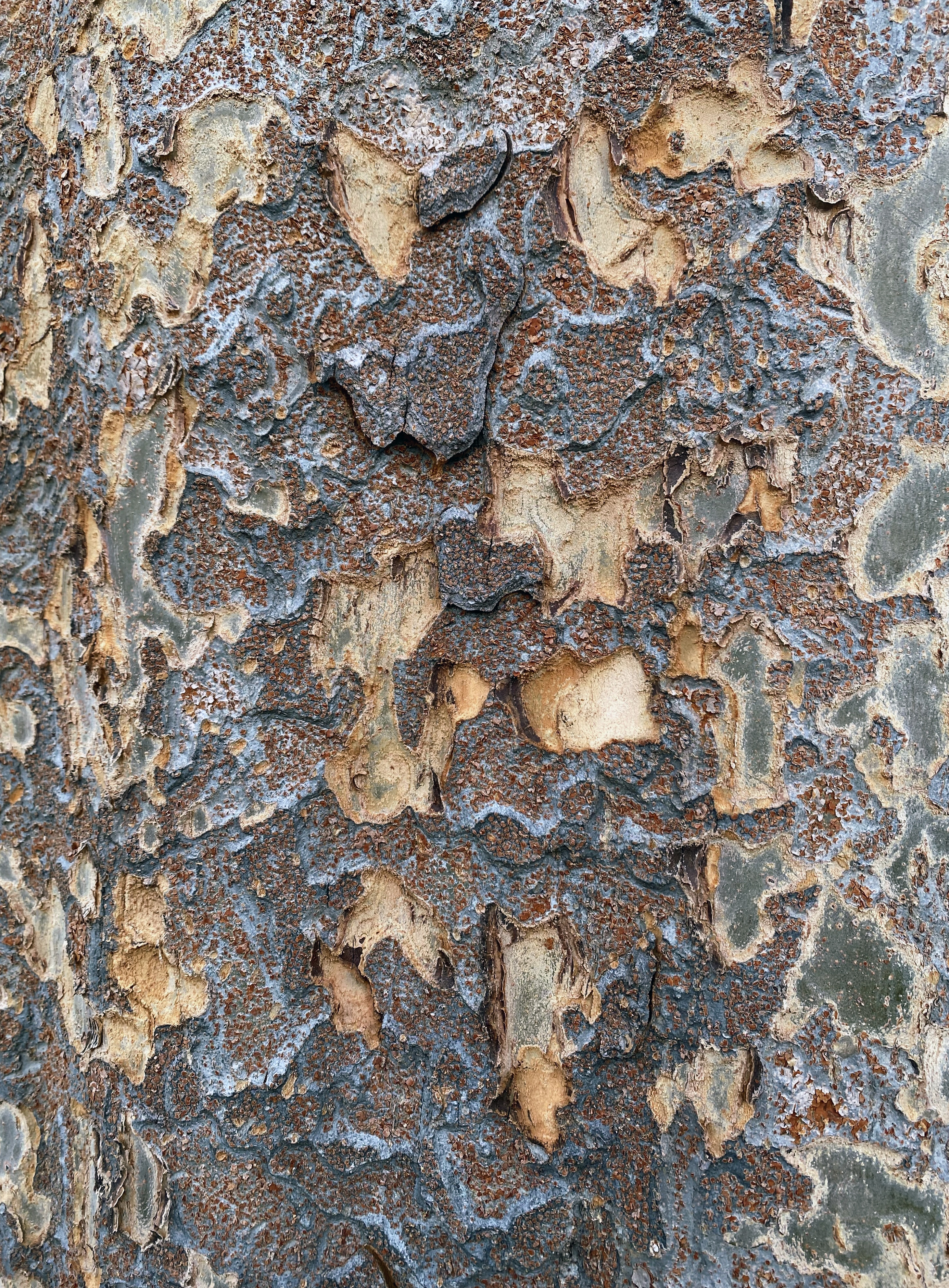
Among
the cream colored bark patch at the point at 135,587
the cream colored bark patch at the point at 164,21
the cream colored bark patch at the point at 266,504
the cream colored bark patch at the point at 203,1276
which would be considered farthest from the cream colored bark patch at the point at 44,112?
the cream colored bark patch at the point at 203,1276

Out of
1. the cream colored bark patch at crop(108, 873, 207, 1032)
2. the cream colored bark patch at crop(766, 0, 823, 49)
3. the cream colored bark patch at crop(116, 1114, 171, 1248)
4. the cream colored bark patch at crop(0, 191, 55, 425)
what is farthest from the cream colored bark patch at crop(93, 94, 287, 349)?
the cream colored bark patch at crop(116, 1114, 171, 1248)

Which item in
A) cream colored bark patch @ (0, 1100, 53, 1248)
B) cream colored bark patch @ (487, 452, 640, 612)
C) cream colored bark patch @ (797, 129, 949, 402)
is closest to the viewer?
cream colored bark patch @ (797, 129, 949, 402)

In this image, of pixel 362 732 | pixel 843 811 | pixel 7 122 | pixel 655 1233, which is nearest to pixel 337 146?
pixel 7 122

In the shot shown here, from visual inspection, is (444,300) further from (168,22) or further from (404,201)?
(168,22)

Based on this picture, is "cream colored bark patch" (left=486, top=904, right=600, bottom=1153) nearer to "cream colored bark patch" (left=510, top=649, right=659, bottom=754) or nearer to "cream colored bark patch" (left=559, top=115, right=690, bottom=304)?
"cream colored bark patch" (left=510, top=649, right=659, bottom=754)

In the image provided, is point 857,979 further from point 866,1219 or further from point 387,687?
point 387,687

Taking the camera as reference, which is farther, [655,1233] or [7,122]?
[7,122]

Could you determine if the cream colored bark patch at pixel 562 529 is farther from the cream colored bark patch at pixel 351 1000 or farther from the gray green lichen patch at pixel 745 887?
the cream colored bark patch at pixel 351 1000
